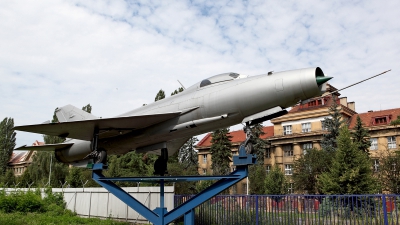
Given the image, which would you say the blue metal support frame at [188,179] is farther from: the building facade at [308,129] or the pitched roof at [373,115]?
the pitched roof at [373,115]

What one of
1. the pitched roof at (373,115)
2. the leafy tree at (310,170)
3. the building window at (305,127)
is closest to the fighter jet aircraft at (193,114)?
the leafy tree at (310,170)

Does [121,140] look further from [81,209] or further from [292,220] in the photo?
[81,209]

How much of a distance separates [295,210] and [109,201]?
8.94m

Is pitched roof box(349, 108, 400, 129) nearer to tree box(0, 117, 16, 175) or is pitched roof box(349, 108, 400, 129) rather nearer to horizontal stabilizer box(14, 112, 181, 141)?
horizontal stabilizer box(14, 112, 181, 141)

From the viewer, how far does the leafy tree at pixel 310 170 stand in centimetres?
2758

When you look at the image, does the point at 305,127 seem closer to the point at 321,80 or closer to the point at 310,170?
the point at 310,170

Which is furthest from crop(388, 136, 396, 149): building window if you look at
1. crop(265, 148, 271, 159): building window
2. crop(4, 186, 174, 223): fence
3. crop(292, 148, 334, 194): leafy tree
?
crop(4, 186, 174, 223): fence

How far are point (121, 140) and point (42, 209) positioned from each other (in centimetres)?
1032

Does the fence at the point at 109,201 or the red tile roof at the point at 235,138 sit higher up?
the red tile roof at the point at 235,138

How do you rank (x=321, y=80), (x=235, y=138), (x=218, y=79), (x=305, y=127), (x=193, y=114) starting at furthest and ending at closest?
(x=235, y=138) < (x=305, y=127) < (x=218, y=79) < (x=193, y=114) < (x=321, y=80)

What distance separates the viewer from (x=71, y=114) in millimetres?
12188

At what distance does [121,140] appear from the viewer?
983 cm

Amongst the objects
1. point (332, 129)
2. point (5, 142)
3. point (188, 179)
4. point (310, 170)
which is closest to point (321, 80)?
point (188, 179)

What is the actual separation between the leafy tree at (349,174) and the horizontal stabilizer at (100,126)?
16.0m
